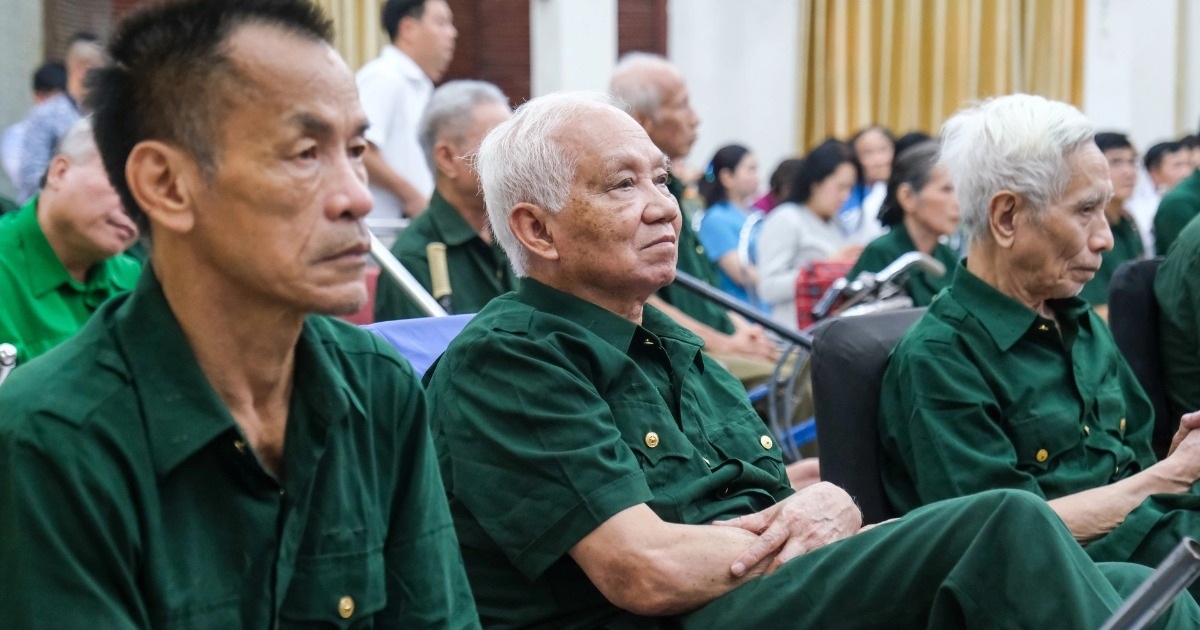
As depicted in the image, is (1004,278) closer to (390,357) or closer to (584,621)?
(584,621)

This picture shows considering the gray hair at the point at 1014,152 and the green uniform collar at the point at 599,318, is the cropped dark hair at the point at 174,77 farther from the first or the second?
the gray hair at the point at 1014,152

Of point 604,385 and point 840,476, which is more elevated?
point 604,385

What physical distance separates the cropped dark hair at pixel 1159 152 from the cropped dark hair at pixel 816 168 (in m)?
2.85

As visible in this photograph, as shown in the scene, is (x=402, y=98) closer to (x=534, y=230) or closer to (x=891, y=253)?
(x=891, y=253)

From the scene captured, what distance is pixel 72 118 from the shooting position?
15.1ft

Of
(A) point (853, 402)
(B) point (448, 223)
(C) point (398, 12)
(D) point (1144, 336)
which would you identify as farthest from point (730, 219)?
(A) point (853, 402)

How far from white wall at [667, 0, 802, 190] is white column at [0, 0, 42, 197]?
3.73 metres

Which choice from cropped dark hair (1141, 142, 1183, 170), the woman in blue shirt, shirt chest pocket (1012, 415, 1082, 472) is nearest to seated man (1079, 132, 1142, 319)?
the woman in blue shirt

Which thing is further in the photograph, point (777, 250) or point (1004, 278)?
point (777, 250)

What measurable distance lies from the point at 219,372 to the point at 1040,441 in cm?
139

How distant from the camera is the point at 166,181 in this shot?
4.25ft

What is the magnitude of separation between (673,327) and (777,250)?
3574 mm

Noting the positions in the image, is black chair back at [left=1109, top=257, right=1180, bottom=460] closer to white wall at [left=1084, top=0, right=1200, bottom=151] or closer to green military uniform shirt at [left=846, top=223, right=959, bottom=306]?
green military uniform shirt at [left=846, top=223, right=959, bottom=306]

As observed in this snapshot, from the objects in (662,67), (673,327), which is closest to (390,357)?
(673,327)
